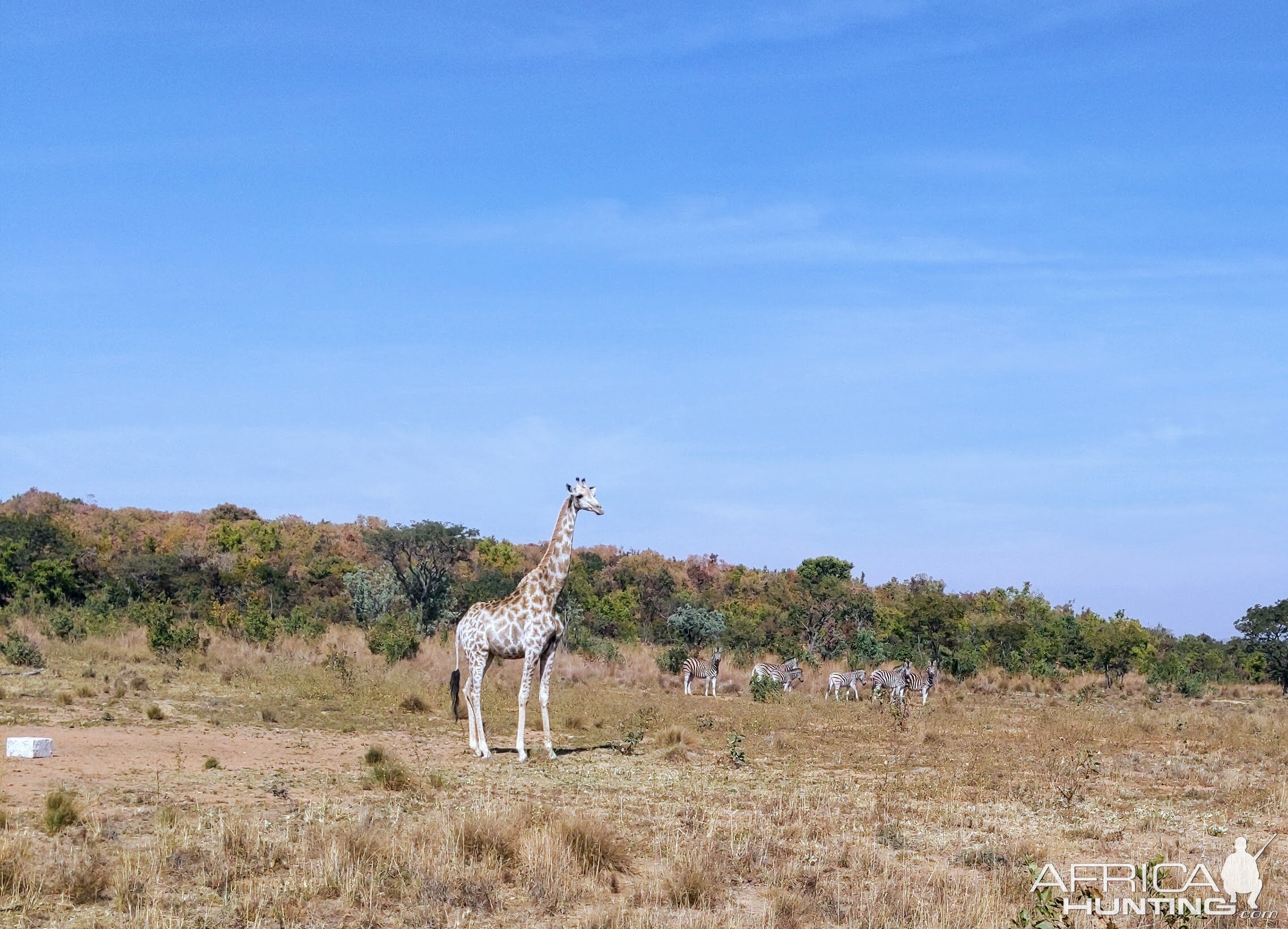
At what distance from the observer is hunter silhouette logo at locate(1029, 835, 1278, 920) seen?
27.7ft

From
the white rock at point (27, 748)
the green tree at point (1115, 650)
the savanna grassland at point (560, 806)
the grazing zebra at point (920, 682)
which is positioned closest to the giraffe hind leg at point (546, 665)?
the savanna grassland at point (560, 806)

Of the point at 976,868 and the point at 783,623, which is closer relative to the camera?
the point at 976,868

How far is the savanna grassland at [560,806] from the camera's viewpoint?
28.4 ft

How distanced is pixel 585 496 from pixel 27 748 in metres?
7.93

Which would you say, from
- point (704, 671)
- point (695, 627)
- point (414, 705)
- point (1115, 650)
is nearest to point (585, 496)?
point (414, 705)

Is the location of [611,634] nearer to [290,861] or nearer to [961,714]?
[961,714]

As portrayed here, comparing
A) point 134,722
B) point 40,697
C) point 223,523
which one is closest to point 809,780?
point 134,722

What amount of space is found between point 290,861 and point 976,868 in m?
5.38

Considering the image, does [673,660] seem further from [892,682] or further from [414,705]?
[414,705]

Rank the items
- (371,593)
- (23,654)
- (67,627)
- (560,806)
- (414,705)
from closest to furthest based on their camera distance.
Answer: (560,806), (414,705), (23,654), (67,627), (371,593)

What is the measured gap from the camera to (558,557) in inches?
721

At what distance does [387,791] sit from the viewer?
12953 millimetres

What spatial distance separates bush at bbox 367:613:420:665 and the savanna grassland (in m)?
2.78

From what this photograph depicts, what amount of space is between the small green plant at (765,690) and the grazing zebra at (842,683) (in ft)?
4.41
